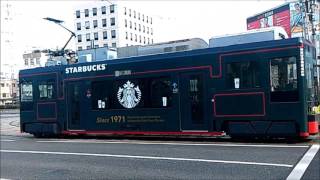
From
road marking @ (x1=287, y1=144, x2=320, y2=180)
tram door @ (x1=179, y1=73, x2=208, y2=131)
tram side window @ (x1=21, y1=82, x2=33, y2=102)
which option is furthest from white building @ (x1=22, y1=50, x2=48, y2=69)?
road marking @ (x1=287, y1=144, x2=320, y2=180)

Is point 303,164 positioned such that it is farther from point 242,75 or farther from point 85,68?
point 85,68

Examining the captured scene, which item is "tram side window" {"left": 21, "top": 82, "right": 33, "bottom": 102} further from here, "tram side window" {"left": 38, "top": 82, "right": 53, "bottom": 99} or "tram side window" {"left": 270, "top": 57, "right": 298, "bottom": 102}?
"tram side window" {"left": 270, "top": 57, "right": 298, "bottom": 102}

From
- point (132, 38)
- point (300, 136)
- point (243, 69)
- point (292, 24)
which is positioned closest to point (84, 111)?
point (243, 69)

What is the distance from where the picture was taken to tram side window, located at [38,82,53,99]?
21358mm

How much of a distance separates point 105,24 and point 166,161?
345 ft

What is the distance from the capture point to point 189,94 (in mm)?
16750

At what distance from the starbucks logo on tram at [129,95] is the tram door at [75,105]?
2.19 m

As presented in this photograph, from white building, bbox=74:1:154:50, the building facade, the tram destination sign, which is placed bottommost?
the tram destination sign

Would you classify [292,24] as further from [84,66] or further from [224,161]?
[224,161]

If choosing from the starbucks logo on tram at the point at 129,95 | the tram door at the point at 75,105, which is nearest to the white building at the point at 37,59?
the tram door at the point at 75,105

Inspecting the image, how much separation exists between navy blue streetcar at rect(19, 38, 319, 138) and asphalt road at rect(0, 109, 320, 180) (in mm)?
1100

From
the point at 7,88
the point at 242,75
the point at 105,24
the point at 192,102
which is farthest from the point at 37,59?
the point at 7,88

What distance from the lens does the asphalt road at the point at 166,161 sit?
32.1 ft

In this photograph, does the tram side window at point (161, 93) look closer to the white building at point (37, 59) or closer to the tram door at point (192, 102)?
the tram door at point (192, 102)
